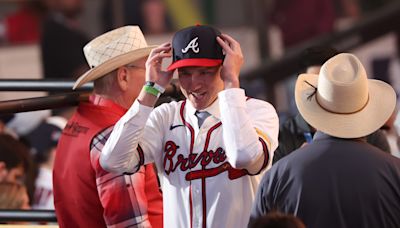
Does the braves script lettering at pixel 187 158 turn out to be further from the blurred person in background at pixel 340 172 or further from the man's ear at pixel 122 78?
the man's ear at pixel 122 78

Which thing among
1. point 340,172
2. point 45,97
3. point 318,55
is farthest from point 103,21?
point 340,172

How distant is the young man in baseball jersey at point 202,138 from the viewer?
474 cm

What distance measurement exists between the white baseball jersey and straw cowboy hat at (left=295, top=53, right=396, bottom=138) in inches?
7.4

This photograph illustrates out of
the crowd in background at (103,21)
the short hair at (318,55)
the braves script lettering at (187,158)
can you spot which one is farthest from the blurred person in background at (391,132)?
the crowd in background at (103,21)

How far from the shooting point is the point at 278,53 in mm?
11266

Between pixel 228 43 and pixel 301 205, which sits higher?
pixel 228 43

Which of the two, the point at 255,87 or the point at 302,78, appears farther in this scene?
the point at 255,87

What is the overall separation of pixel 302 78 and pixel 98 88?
Answer: 0.89 m

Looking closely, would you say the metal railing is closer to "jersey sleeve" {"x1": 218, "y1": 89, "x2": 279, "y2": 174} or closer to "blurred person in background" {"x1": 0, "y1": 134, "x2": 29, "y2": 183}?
"jersey sleeve" {"x1": 218, "y1": 89, "x2": 279, "y2": 174}

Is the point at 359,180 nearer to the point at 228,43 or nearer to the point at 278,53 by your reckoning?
the point at 228,43

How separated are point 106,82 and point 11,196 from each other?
1505mm

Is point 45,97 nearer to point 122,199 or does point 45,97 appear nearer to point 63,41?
point 122,199

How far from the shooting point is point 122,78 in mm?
5320

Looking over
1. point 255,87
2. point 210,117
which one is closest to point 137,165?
point 210,117
